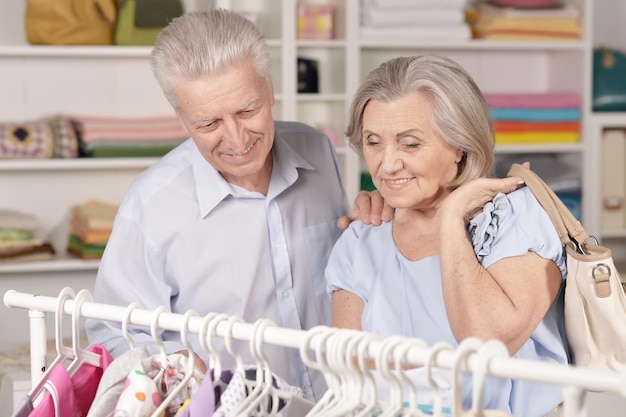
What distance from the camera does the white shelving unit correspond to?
10.7 feet

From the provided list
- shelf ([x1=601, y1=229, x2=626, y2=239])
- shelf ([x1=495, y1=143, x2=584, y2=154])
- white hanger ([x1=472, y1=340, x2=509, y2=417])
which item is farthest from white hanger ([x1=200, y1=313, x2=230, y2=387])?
shelf ([x1=601, y1=229, x2=626, y2=239])

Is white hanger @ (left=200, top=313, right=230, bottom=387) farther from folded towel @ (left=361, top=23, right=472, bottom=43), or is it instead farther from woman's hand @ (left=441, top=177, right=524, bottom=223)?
folded towel @ (left=361, top=23, right=472, bottom=43)

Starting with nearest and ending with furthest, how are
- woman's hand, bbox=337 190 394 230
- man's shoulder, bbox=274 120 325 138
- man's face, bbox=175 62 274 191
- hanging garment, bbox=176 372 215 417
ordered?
hanging garment, bbox=176 372 215 417 → man's face, bbox=175 62 274 191 → woman's hand, bbox=337 190 394 230 → man's shoulder, bbox=274 120 325 138

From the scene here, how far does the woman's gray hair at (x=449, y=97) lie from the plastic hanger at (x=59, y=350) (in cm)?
61

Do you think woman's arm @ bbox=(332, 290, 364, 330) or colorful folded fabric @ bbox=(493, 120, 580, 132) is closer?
woman's arm @ bbox=(332, 290, 364, 330)

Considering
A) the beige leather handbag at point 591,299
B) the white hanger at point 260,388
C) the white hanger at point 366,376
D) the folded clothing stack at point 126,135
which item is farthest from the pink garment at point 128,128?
the white hanger at point 366,376

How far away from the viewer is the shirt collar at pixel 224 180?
1848 mm

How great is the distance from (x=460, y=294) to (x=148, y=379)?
481 mm

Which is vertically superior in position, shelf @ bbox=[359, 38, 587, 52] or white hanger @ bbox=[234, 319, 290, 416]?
shelf @ bbox=[359, 38, 587, 52]

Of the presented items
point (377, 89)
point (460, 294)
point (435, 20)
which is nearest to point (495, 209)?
point (460, 294)

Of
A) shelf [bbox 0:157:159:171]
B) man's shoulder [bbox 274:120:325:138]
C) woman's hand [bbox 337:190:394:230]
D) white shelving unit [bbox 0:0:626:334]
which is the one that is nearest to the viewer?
woman's hand [bbox 337:190:394:230]

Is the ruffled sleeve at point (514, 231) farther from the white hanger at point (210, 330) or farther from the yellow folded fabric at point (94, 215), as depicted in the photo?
the yellow folded fabric at point (94, 215)

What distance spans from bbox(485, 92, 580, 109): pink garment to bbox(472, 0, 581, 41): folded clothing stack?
0.69 feet

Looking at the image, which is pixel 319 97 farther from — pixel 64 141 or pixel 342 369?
pixel 342 369
